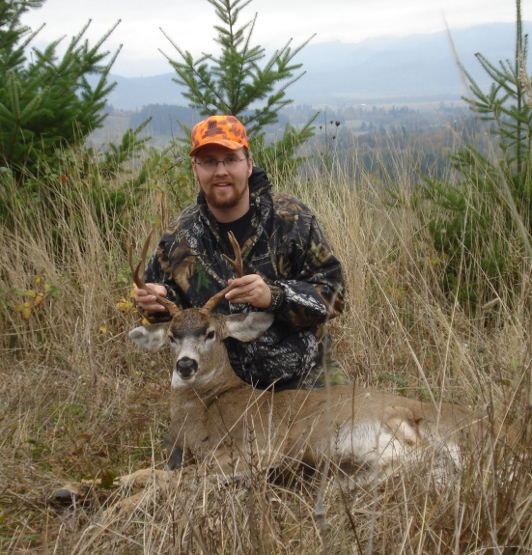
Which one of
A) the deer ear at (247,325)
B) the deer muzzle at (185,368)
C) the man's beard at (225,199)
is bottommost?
the deer muzzle at (185,368)

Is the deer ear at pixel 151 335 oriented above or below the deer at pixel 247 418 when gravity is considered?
above

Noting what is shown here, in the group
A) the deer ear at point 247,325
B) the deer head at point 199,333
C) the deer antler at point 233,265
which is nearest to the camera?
the deer antler at point 233,265

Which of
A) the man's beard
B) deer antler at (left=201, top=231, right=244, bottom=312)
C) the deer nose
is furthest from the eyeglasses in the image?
the deer nose

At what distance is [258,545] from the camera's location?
206 centimetres

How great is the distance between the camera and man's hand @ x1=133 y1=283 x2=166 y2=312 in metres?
3.46

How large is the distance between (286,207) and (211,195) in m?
0.44

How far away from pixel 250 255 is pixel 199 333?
1.84 feet

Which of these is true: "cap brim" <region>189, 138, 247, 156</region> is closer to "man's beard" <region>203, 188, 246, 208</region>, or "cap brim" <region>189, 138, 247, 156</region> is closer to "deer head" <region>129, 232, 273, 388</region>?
"man's beard" <region>203, 188, 246, 208</region>

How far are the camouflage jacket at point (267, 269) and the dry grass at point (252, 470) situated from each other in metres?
0.48

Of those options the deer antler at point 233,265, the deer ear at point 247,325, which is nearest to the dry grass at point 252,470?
the deer ear at point 247,325

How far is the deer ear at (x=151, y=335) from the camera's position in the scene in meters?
3.61

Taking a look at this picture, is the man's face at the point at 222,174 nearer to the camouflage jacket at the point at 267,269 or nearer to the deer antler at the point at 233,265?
the camouflage jacket at the point at 267,269

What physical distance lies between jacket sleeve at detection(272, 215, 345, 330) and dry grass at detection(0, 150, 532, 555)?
1.31ft

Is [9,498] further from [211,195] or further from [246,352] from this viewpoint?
[211,195]
